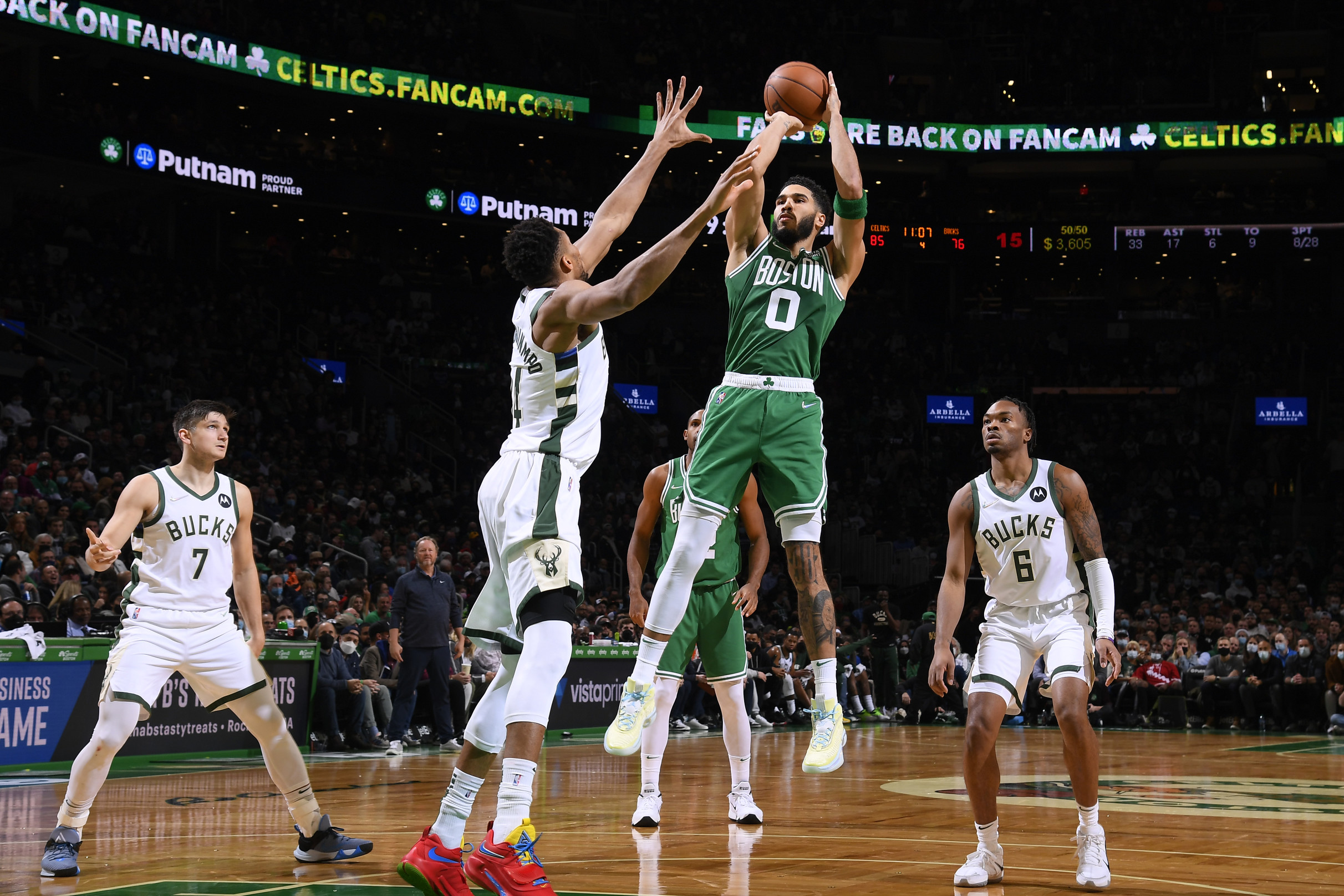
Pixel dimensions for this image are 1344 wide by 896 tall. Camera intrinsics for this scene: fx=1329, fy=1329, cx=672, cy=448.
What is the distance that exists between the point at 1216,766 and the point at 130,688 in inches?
404

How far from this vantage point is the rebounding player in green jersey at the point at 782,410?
247 inches

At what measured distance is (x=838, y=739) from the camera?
20.2 feet

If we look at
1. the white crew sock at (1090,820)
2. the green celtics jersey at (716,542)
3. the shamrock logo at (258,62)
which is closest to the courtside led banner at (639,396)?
the shamrock logo at (258,62)

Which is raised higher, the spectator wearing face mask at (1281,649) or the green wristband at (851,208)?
the green wristband at (851,208)

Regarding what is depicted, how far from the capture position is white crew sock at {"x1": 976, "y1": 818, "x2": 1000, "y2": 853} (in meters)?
6.10

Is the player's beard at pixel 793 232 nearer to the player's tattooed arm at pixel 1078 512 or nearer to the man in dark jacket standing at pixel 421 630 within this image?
the player's tattooed arm at pixel 1078 512

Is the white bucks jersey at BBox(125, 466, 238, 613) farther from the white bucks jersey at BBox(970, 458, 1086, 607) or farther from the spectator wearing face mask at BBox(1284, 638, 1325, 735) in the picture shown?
the spectator wearing face mask at BBox(1284, 638, 1325, 735)

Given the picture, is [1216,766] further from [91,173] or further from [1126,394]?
[91,173]

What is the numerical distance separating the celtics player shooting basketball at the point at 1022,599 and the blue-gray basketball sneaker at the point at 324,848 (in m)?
3.02

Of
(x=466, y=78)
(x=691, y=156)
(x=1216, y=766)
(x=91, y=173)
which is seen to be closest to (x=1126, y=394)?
(x=691, y=156)

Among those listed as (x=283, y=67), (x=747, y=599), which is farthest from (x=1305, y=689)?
(x=283, y=67)

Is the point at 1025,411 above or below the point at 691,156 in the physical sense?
below

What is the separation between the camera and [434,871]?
5109mm

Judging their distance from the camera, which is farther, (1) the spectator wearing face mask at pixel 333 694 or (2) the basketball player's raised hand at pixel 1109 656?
(1) the spectator wearing face mask at pixel 333 694
